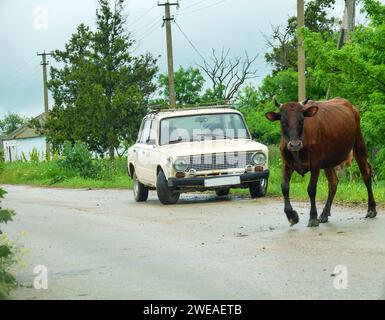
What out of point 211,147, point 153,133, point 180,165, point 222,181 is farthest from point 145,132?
point 222,181

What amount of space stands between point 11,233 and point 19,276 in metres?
5.47

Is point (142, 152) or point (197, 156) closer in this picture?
point (197, 156)

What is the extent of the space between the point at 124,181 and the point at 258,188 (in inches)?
474

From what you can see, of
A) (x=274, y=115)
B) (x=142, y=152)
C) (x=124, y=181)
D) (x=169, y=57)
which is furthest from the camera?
(x=169, y=57)

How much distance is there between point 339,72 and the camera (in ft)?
89.4

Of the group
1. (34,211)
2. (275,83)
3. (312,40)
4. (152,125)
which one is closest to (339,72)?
(312,40)

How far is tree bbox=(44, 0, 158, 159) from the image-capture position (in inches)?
2082

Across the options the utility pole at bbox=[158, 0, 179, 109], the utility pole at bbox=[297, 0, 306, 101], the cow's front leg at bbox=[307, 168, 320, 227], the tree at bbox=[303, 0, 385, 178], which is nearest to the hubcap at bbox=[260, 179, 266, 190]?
the tree at bbox=[303, 0, 385, 178]

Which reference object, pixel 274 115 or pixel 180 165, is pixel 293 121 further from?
pixel 180 165

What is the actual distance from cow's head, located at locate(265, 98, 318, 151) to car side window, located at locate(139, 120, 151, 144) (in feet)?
27.1

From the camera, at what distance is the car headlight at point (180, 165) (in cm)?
1946

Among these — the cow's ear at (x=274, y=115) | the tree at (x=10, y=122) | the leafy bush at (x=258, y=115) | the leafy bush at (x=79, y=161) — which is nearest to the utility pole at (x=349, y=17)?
the leafy bush at (x=79, y=161)

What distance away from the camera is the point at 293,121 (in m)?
13.9

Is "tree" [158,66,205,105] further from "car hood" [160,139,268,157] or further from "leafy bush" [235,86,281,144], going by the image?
"car hood" [160,139,268,157]
